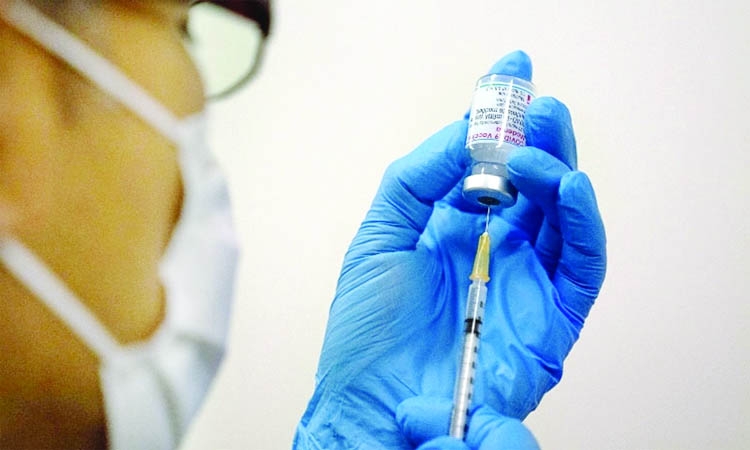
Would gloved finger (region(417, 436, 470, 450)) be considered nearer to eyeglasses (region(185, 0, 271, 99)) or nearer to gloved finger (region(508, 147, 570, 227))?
gloved finger (region(508, 147, 570, 227))

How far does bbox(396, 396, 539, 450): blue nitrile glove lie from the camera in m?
0.69

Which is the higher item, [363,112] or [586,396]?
[363,112]

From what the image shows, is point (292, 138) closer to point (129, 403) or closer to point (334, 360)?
point (334, 360)

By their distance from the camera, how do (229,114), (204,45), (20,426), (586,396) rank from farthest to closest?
(586,396)
(229,114)
(204,45)
(20,426)

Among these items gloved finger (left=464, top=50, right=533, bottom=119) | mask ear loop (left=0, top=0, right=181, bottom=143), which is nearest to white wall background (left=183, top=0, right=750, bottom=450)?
gloved finger (left=464, top=50, right=533, bottom=119)

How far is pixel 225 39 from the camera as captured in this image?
22.8 inches

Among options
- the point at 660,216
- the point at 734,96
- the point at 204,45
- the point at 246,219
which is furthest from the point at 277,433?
the point at 734,96

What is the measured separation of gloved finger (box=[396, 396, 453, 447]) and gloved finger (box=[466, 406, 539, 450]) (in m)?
0.03

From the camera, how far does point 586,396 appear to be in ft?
3.22

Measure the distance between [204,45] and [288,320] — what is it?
0.43m

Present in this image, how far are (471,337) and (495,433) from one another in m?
0.12

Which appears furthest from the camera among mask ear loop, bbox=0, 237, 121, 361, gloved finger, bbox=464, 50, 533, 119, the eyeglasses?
gloved finger, bbox=464, 50, 533, 119

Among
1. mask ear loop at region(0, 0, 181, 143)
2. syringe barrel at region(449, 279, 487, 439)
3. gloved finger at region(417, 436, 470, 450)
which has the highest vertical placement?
mask ear loop at region(0, 0, 181, 143)

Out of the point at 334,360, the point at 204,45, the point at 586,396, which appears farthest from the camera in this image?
the point at 586,396
